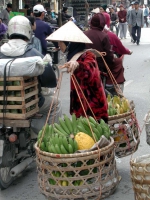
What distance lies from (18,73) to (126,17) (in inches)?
809

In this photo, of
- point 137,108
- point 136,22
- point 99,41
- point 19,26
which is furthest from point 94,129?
point 136,22

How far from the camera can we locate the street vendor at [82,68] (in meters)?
4.45

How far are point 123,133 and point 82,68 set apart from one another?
0.85 meters

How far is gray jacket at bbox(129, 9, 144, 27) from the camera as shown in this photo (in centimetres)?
2117

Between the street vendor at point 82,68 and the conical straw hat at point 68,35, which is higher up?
the conical straw hat at point 68,35

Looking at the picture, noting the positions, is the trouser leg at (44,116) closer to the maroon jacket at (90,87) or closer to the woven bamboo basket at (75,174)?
the maroon jacket at (90,87)

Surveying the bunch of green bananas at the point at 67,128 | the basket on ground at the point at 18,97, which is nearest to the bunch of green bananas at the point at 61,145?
the bunch of green bananas at the point at 67,128

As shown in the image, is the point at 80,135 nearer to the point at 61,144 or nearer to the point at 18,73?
the point at 61,144

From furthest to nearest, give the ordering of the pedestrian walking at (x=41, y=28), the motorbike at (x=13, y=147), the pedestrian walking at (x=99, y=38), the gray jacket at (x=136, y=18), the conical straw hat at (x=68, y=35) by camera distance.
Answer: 1. the gray jacket at (x=136, y=18)
2. the pedestrian walking at (x=41, y=28)
3. the pedestrian walking at (x=99, y=38)
4. the motorbike at (x=13, y=147)
5. the conical straw hat at (x=68, y=35)

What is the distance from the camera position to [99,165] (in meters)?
3.86

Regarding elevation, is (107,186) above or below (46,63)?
below

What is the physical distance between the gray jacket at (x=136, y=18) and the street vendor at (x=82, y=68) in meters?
16.9

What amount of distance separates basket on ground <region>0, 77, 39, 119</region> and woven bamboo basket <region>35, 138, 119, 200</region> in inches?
29.5

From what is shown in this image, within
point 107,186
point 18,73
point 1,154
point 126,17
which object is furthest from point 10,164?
point 126,17
